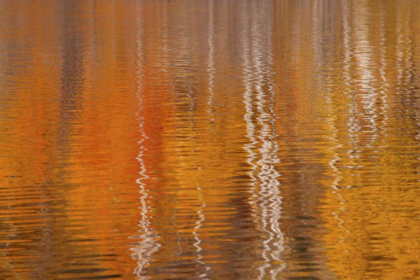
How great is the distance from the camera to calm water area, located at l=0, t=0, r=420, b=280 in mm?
5805

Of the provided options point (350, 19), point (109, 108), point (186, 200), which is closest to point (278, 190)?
point (186, 200)

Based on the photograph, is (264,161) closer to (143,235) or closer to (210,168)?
(210,168)

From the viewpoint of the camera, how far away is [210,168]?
329 inches

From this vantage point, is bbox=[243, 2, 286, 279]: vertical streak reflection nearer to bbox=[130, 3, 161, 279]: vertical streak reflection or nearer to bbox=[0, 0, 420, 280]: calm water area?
bbox=[0, 0, 420, 280]: calm water area

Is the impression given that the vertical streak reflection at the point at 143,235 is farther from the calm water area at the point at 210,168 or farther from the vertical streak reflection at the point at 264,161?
the vertical streak reflection at the point at 264,161

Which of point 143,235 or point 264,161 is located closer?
point 143,235

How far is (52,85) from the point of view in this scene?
48.7ft

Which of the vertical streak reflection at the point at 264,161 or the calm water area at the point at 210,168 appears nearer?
the calm water area at the point at 210,168

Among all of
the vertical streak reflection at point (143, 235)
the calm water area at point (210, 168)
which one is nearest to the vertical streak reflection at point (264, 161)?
the calm water area at point (210, 168)

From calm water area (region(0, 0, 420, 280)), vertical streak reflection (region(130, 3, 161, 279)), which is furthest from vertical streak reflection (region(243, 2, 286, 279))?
vertical streak reflection (region(130, 3, 161, 279))

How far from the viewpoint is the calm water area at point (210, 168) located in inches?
229

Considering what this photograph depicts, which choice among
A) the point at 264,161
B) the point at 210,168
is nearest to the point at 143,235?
the point at 210,168

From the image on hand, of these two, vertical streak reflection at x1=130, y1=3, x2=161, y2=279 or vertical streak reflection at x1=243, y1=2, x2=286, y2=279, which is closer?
vertical streak reflection at x1=130, y1=3, x2=161, y2=279

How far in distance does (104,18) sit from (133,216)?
31.2 meters
